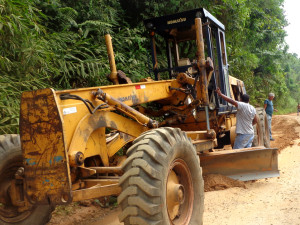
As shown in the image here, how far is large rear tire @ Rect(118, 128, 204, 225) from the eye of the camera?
9.08 ft

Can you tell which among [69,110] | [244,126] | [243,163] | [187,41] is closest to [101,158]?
[69,110]

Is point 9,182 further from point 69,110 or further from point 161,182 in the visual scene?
point 161,182

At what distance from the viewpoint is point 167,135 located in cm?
323

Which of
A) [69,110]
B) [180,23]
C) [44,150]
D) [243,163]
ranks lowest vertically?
[243,163]

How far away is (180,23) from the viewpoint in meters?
6.07

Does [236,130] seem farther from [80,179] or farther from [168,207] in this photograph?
[80,179]

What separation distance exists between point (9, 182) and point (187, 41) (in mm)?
4751

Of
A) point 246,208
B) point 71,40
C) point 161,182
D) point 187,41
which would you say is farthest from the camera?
point 71,40

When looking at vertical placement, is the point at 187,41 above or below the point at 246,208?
above

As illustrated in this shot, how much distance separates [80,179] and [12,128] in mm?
2176

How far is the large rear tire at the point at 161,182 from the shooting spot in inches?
109

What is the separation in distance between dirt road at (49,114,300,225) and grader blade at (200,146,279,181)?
9.2 inches

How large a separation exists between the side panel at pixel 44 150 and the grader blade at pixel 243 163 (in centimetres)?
299

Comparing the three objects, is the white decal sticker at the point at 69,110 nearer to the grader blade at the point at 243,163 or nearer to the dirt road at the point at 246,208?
the dirt road at the point at 246,208
